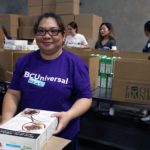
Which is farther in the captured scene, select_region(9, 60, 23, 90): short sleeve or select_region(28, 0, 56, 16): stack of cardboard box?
select_region(28, 0, 56, 16): stack of cardboard box

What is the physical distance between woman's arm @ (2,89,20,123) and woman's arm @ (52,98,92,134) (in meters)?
0.27

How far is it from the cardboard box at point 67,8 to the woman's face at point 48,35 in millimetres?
4159

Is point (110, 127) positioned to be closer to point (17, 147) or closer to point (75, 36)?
point (75, 36)

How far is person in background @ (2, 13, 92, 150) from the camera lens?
3.72ft

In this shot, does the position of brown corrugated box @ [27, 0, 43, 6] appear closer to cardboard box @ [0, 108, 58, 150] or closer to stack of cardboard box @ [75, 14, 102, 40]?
stack of cardboard box @ [75, 14, 102, 40]

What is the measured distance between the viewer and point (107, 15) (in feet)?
18.5

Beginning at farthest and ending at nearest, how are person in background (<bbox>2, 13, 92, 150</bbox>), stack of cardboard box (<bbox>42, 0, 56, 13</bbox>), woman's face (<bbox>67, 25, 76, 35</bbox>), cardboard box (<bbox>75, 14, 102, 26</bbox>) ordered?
stack of cardboard box (<bbox>42, 0, 56, 13</bbox>) < cardboard box (<bbox>75, 14, 102, 26</bbox>) < woman's face (<bbox>67, 25, 76, 35</bbox>) < person in background (<bbox>2, 13, 92, 150</bbox>)

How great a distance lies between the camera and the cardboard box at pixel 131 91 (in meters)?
1.90

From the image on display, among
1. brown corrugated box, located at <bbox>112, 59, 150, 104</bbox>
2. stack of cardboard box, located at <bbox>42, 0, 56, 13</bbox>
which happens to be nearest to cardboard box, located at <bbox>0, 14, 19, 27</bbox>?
stack of cardboard box, located at <bbox>42, 0, 56, 13</bbox>

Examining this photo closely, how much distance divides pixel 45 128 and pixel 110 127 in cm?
219

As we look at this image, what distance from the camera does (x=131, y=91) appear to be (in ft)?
6.37

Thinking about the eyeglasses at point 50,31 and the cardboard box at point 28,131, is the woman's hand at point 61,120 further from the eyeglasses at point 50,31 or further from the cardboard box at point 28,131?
the eyeglasses at point 50,31

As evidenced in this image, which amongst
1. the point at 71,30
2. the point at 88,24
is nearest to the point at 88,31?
the point at 88,24

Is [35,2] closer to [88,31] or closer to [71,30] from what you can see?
[88,31]
